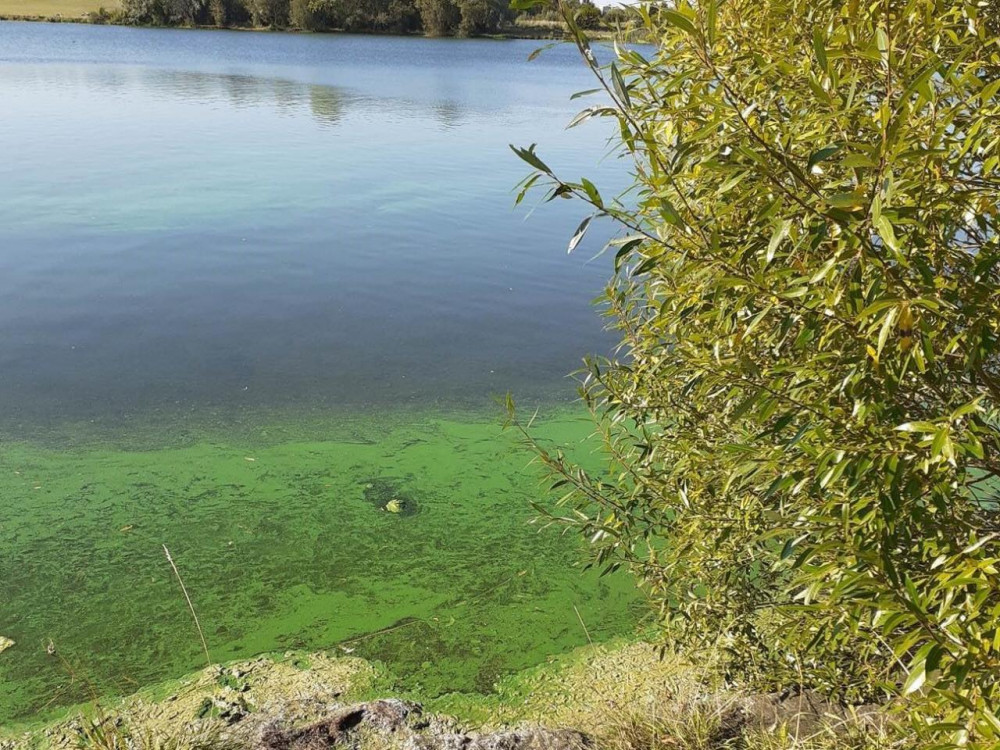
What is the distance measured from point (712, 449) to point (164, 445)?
10.2ft

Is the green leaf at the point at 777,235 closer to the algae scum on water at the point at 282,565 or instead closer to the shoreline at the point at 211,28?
the algae scum on water at the point at 282,565

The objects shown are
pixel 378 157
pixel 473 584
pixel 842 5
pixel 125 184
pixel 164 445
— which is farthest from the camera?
pixel 378 157

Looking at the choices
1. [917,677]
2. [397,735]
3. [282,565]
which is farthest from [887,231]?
[282,565]

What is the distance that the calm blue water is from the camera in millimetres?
5047

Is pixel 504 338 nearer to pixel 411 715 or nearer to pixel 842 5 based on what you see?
pixel 411 715

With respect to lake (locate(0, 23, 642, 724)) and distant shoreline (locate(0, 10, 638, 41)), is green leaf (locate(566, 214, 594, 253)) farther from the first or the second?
distant shoreline (locate(0, 10, 638, 41))

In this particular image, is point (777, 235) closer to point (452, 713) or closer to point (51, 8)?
point (452, 713)

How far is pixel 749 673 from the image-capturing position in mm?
2293

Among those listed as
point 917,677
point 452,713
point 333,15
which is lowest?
point 452,713

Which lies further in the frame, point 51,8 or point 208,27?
point 51,8

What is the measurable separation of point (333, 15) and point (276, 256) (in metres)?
34.4

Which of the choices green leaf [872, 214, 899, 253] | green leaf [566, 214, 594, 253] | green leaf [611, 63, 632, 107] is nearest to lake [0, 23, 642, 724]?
green leaf [566, 214, 594, 253]

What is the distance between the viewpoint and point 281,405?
467 centimetres

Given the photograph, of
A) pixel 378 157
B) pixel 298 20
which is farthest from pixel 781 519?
pixel 298 20
